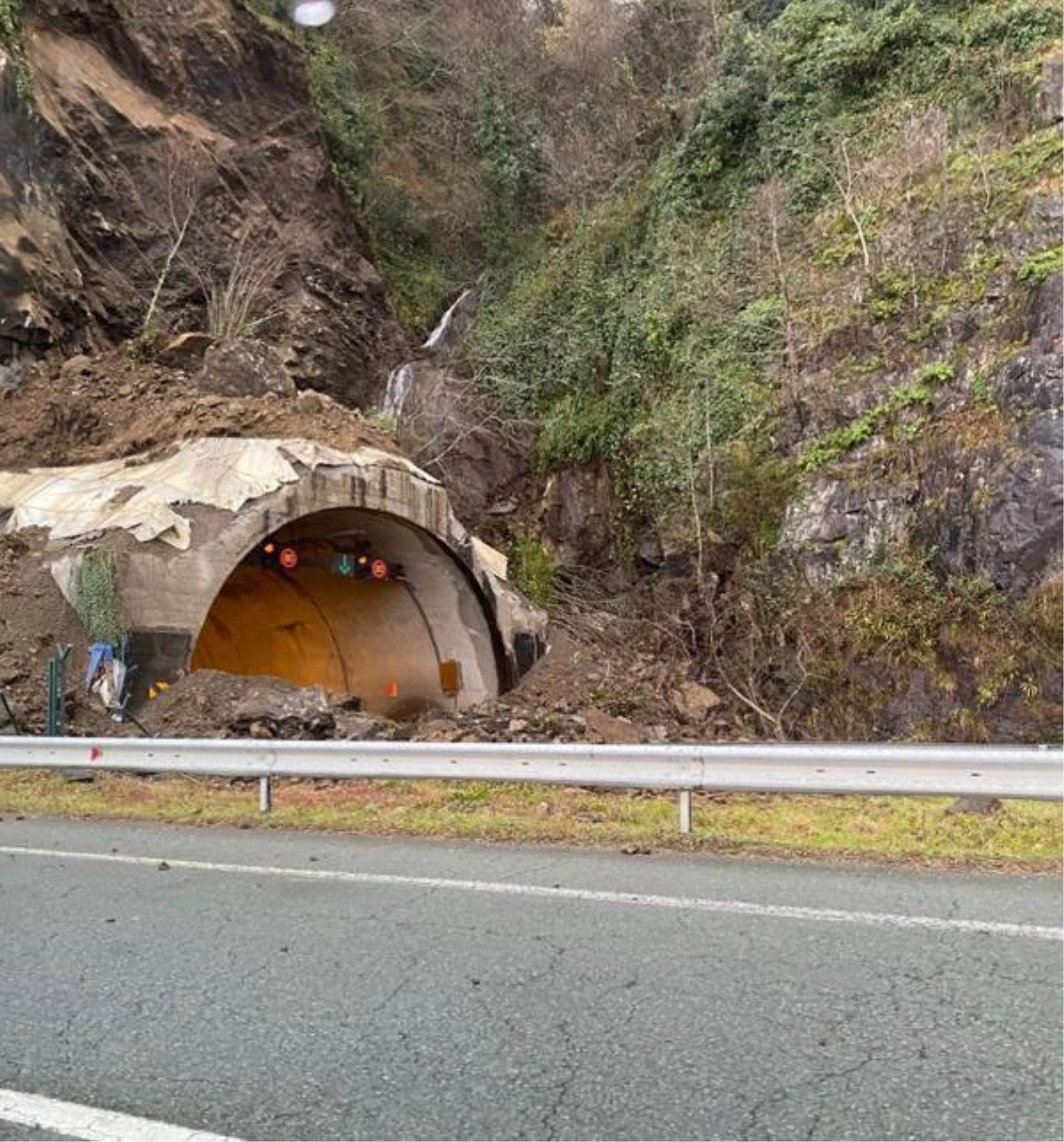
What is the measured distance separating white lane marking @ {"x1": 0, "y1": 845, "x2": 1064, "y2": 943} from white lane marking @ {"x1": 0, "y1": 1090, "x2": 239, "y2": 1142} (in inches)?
101

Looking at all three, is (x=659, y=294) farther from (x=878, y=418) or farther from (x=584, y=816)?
(x=584, y=816)

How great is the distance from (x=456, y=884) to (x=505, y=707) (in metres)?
10.3

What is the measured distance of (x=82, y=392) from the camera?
18109 millimetres

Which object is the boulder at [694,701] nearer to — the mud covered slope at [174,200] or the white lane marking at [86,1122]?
the mud covered slope at [174,200]

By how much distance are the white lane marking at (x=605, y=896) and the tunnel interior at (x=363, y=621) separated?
11534 millimetres

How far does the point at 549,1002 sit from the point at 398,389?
961 inches

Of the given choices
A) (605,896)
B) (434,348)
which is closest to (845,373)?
(434,348)

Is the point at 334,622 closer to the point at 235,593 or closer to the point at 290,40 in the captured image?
the point at 235,593

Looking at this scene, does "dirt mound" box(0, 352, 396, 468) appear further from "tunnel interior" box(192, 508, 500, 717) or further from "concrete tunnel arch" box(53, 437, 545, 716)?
"tunnel interior" box(192, 508, 500, 717)

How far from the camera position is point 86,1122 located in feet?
9.71

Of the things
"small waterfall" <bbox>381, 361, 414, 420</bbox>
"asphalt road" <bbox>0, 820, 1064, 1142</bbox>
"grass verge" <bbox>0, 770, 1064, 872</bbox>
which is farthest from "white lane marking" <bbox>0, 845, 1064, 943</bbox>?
"small waterfall" <bbox>381, 361, 414, 420</bbox>

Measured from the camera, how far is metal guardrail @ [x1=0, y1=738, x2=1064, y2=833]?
6156mm

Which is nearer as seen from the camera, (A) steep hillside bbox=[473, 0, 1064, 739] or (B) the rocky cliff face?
(B) the rocky cliff face

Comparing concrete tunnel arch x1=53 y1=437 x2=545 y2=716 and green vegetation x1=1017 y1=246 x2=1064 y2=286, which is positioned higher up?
green vegetation x1=1017 y1=246 x2=1064 y2=286
